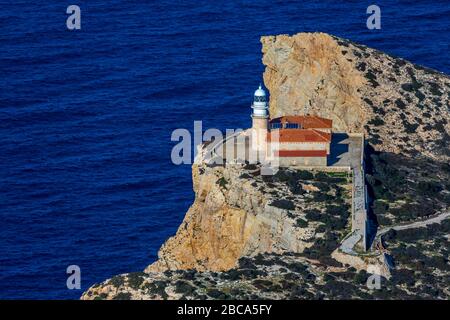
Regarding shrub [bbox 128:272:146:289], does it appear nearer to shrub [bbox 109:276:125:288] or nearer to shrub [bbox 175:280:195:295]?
shrub [bbox 109:276:125:288]

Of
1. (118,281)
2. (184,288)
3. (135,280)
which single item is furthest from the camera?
(118,281)

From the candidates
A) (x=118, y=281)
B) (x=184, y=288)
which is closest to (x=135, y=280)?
(x=118, y=281)

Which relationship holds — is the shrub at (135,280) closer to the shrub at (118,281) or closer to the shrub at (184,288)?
the shrub at (118,281)

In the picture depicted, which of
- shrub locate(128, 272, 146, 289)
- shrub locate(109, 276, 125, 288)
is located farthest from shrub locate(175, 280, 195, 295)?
shrub locate(109, 276, 125, 288)

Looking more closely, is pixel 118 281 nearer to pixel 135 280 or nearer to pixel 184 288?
pixel 135 280

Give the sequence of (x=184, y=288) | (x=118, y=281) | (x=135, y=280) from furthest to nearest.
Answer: (x=118, y=281) → (x=135, y=280) → (x=184, y=288)

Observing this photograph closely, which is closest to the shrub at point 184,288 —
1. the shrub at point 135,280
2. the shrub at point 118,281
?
the shrub at point 135,280

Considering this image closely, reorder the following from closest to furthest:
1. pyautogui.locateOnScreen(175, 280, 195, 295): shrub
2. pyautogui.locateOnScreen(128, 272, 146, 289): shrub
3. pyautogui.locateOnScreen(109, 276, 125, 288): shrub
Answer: pyautogui.locateOnScreen(175, 280, 195, 295): shrub → pyautogui.locateOnScreen(128, 272, 146, 289): shrub → pyautogui.locateOnScreen(109, 276, 125, 288): shrub

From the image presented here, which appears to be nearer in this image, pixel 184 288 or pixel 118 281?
pixel 184 288

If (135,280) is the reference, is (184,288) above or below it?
below

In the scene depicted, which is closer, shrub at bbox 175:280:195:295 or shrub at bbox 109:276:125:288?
shrub at bbox 175:280:195:295

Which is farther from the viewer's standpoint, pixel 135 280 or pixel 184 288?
pixel 135 280
